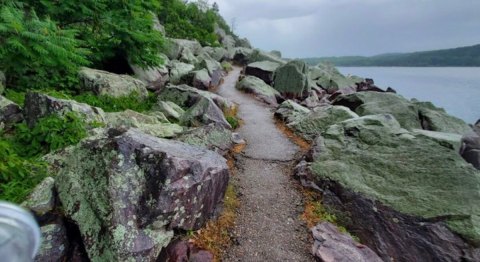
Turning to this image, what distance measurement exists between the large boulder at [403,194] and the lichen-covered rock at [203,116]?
13.1ft

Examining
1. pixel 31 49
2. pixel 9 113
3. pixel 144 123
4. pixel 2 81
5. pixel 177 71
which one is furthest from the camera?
pixel 177 71

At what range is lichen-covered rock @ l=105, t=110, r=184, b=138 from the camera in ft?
30.5

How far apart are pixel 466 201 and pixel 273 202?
454 cm

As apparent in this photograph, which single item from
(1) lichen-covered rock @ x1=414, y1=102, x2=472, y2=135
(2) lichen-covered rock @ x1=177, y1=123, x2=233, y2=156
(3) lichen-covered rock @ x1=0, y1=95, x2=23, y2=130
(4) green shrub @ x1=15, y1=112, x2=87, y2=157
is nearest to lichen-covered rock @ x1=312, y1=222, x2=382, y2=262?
(2) lichen-covered rock @ x1=177, y1=123, x2=233, y2=156

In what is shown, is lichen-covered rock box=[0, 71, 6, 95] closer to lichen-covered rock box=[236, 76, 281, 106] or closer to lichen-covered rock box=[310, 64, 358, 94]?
lichen-covered rock box=[236, 76, 281, 106]

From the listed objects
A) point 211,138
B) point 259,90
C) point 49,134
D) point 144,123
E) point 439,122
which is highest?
point 49,134

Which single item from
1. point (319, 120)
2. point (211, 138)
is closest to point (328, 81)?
point (319, 120)

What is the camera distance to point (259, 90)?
2284 centimetres

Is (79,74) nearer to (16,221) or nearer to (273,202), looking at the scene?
(273,202)

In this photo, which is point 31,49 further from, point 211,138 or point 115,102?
point 211,138

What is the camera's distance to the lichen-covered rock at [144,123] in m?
9.30

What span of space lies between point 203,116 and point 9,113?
19.2 ft

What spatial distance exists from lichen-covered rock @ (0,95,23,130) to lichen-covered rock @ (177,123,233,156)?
428 centimetres

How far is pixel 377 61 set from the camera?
158000 mm
